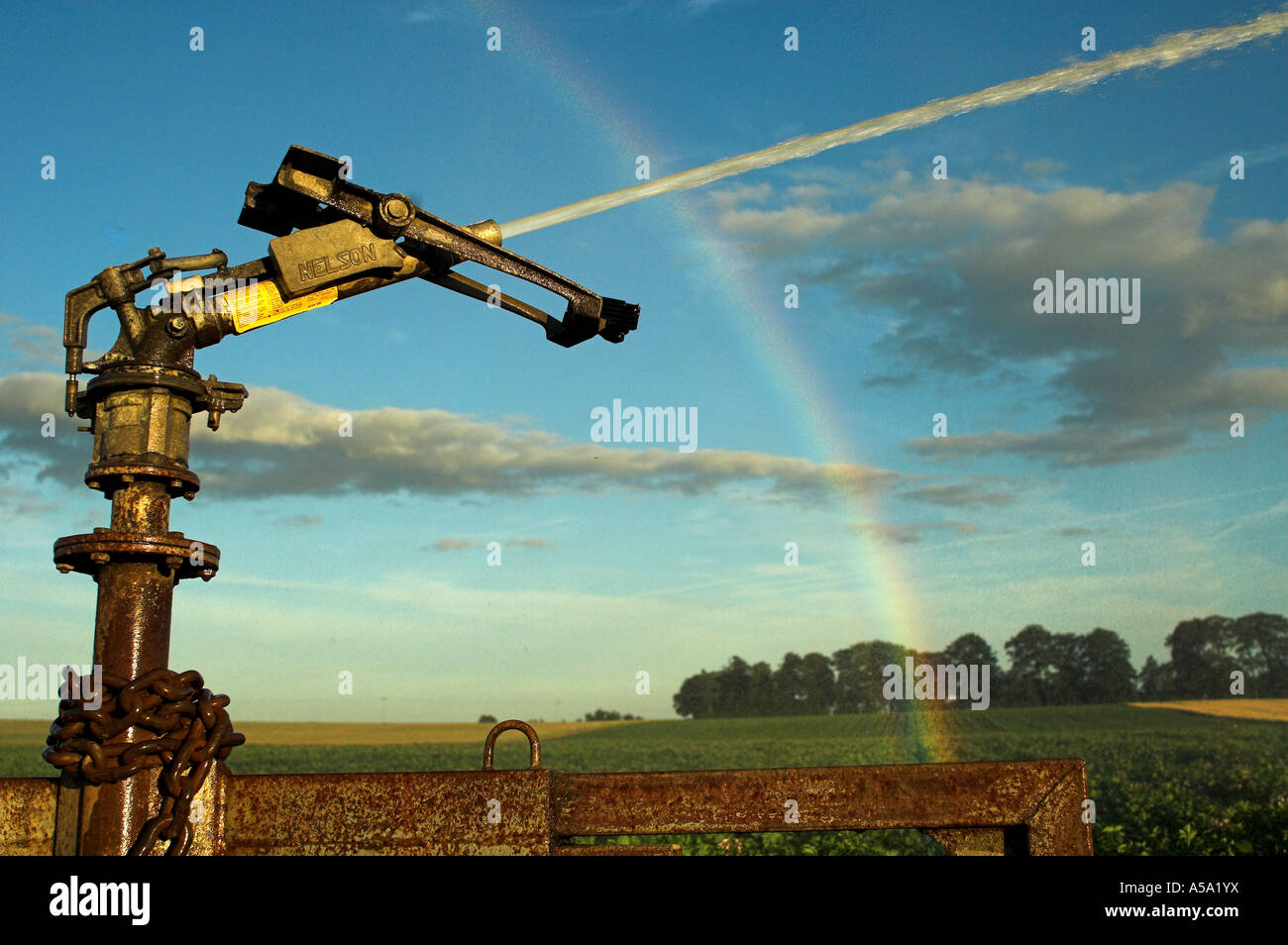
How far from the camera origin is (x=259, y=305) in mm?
4008

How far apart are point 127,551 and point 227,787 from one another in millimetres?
871

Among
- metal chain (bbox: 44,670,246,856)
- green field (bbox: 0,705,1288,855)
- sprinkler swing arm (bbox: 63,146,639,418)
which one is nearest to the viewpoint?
metal chain (bbox: 44,670,246,856)

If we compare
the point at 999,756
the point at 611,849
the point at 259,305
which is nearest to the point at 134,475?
the point at 259,305

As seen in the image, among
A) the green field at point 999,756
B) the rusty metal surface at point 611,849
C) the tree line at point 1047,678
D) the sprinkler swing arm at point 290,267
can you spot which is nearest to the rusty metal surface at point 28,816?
the sprinkler swing arm at point 290,267

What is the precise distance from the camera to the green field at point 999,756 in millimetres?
14602

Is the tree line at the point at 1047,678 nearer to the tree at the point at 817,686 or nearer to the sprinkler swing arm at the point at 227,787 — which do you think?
the tree at the point at 817,686

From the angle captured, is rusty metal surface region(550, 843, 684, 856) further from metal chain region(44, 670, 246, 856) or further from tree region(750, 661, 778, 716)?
tree region(750, 661, 778, 716)

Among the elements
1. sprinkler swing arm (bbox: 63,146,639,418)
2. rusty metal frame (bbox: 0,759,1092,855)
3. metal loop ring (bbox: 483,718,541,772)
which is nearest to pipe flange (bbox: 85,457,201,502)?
sprinkler swing arm (bbox: 63,146,639,418)

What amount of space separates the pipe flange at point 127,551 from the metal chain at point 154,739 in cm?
39

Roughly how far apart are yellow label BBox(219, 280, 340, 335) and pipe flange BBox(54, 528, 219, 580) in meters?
0.86

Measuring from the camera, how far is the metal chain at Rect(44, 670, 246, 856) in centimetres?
338
